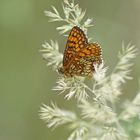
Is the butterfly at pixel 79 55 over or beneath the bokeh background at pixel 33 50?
beneath

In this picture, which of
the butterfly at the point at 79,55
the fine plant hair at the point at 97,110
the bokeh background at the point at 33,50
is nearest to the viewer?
the fine plant hair at the point at 97,110

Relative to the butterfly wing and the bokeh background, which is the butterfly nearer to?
the butterfly wing

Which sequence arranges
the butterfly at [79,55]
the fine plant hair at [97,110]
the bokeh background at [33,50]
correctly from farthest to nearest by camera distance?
the bokeh background at [33,50]
the butterfly at [79,55]
the fine plant hair at [97,110]

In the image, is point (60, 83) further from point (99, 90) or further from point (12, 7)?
point (12, 7)

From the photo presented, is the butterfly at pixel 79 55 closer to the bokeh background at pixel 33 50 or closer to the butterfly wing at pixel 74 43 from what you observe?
the butterfly wing at pixel 74 43

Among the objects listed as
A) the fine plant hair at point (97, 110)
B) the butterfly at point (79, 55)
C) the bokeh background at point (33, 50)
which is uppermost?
the bokeh background at point (33, 50)

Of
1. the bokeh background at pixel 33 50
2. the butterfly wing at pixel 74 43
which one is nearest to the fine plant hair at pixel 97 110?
the butterfly wing at pixel 74 43

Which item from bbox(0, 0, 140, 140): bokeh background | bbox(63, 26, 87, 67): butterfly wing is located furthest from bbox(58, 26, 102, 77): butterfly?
bbox(0, 0, 140, 140): bokeh background

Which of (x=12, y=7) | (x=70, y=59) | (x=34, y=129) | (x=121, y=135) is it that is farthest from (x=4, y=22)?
(x=121, y=135)
